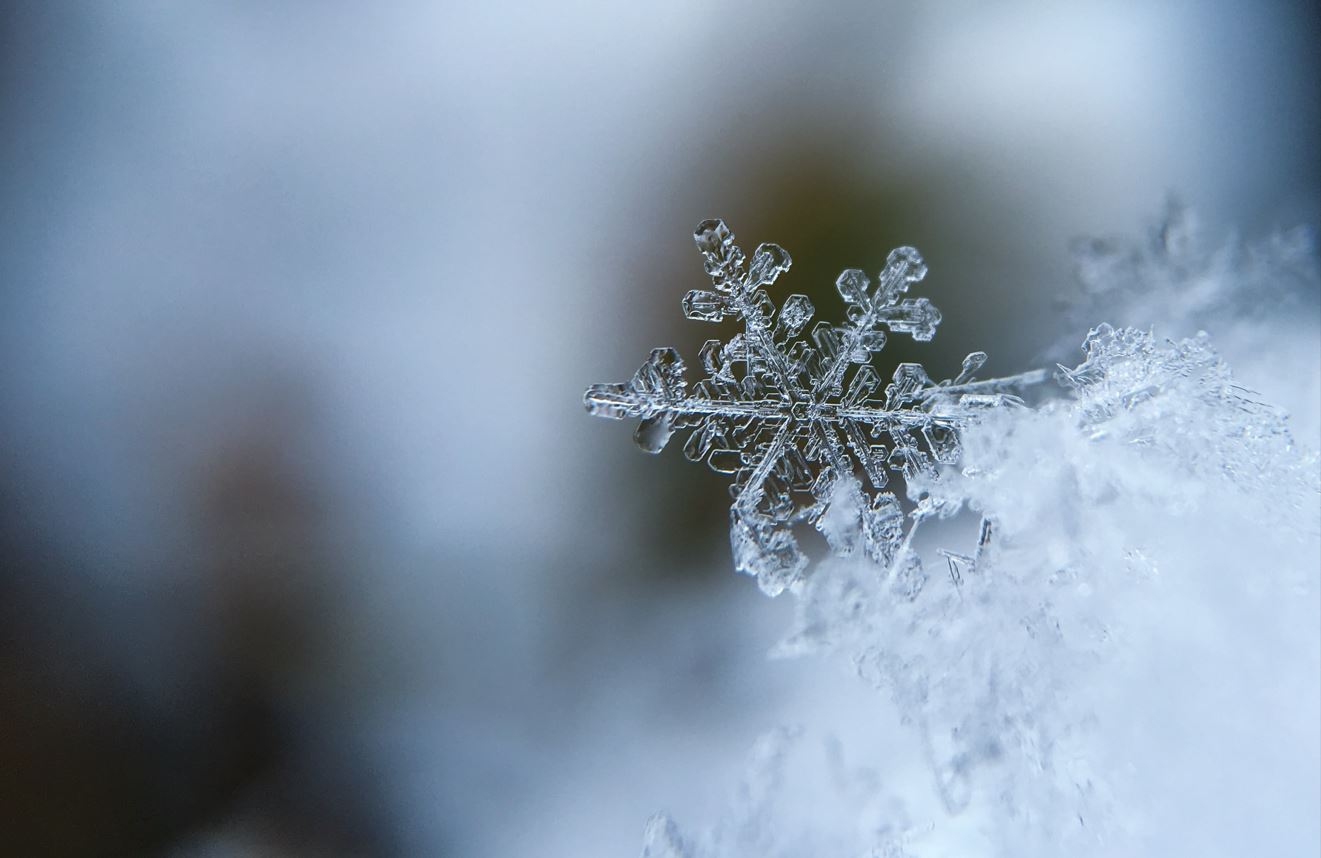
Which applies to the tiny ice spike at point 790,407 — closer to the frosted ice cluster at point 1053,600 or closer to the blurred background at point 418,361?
the frosted ice cluster at point 1053,600

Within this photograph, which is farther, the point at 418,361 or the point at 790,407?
the point at 418,361

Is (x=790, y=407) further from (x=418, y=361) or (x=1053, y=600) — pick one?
(x=418, y=361)

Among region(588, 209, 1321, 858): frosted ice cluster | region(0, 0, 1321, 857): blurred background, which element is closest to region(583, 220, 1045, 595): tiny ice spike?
region(588, 209, 1321, 858): frosted ice cluster

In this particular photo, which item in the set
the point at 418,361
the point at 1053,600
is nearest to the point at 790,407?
the point at 1053,600

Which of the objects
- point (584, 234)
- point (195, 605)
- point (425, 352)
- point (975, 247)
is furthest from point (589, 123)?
point (195, 605)

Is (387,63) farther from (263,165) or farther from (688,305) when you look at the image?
(688,305)

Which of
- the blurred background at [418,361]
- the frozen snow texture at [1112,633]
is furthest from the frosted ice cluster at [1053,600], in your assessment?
the blurred background at [418,361]
